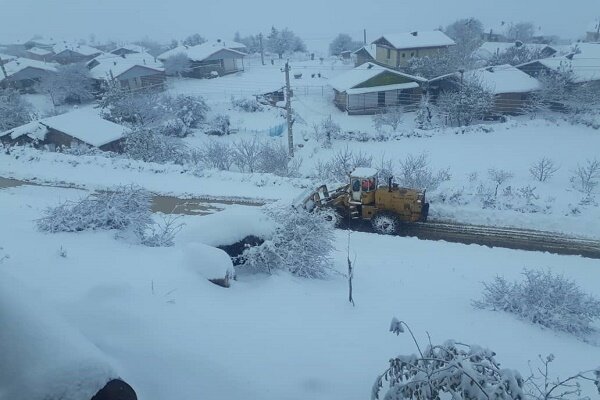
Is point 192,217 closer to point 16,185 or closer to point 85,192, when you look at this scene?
point 85,192

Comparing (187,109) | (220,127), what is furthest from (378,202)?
(187,109)

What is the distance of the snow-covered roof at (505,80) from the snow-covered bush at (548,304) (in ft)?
85.2

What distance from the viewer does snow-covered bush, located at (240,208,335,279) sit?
8961mm

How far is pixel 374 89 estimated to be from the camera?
34.7 metres

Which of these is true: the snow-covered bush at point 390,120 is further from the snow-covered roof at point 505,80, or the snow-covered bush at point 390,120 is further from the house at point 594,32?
the house at point 594,32

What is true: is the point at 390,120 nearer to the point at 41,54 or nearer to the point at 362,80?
the point at 362,80

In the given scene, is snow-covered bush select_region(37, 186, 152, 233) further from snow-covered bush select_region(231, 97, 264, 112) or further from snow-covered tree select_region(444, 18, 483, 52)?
snow-covered tree select_region(444, 18, 483, 52)

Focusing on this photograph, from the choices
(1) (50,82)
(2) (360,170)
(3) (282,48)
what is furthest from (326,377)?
(3) (282,48)

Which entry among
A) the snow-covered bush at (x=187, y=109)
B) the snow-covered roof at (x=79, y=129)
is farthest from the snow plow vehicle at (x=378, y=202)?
the snow-covered bush at (x=187, y=109)

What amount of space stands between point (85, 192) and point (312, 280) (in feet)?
41.9

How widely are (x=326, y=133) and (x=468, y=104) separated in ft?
33.6

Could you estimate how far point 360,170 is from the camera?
13992mm

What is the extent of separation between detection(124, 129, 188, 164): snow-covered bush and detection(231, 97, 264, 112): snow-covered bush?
1336 cm

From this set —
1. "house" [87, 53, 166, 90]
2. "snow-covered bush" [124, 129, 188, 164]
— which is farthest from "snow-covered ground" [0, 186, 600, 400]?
"house" [87, 53, 166, 90]
